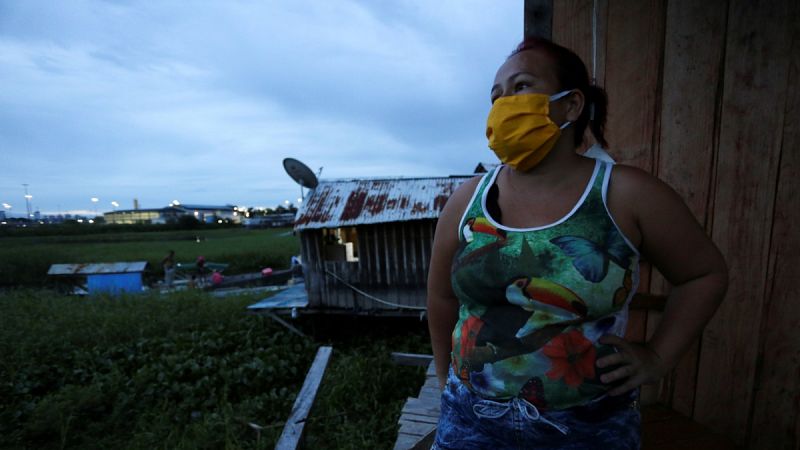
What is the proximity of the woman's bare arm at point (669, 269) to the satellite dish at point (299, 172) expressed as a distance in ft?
34.3

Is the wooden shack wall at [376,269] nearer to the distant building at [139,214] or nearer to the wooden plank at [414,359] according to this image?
the wooden plank at [414,359]

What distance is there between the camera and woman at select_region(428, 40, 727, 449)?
103 cm

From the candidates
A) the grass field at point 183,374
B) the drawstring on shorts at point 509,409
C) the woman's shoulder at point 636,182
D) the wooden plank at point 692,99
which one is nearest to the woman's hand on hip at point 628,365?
the drawstring on shorts at point 509,409

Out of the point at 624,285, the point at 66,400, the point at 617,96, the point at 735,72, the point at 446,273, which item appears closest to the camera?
the point at 624,285

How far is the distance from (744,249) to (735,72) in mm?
775

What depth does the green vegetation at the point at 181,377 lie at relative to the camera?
594 centimetres

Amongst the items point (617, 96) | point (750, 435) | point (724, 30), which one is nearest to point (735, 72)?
point (724, 30)

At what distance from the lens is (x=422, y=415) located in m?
3.07

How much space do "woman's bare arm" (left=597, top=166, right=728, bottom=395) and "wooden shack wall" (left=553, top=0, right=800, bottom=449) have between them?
2.50 feet

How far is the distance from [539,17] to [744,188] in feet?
4.35

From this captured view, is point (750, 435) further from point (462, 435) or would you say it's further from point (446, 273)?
point (446, 273)

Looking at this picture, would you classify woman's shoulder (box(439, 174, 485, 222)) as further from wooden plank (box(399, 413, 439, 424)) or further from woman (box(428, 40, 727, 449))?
wooden plank (box(399, 413, 439, 424))

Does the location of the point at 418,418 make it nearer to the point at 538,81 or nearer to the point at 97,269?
the point at 538,81

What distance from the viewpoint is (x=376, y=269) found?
34.9 ft
